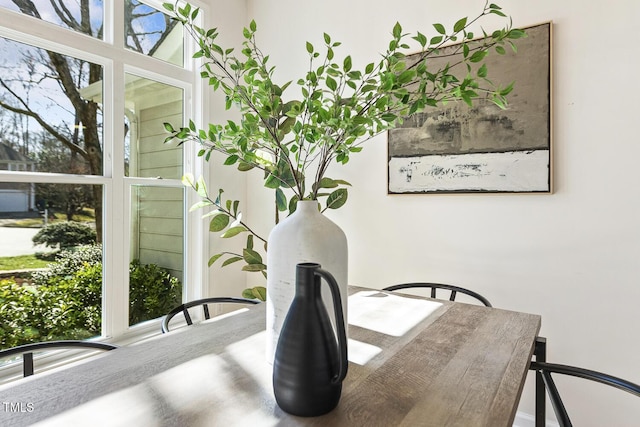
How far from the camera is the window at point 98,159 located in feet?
5.78

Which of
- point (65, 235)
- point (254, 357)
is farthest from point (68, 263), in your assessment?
→ point (254, 357)

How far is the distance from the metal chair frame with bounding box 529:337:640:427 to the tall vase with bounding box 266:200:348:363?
565 millimetres

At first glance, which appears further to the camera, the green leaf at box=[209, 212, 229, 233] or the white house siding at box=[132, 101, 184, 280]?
the white house siding at box=[132, 101, 184, 280]

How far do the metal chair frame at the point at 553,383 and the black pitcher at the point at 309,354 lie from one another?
1.95 ft

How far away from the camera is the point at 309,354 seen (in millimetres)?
701

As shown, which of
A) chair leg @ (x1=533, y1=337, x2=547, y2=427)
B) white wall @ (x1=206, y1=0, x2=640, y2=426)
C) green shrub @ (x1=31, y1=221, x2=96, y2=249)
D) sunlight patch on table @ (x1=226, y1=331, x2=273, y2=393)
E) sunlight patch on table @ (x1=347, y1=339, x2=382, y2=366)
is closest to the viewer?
sunlight patch on table @ (x1=226, y1=331, x2=273, y2=393)

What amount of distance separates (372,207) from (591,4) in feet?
4.71

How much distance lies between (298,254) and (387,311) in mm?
686

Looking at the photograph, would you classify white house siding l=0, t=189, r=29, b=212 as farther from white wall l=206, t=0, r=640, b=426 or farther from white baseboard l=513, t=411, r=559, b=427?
white baseboard l=513, t=411, r=559, b=427

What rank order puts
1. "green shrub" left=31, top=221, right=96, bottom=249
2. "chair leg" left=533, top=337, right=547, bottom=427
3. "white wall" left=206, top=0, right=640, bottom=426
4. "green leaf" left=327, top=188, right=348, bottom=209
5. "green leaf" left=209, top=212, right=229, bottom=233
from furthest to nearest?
"green leaf" left=209, top=212, right=229, bottom=233
"green shrub" left=31, top=221, right=96, bottom=249
"white wall" left=206, top=0, right=640, bottom=426
"chair leg" left=533, top=337, right=547, bottom=427
"green leaf" left=327, top=188, right=348, bottom=209

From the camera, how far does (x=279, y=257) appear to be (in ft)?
2.98

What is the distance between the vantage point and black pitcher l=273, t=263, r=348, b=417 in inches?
27.6

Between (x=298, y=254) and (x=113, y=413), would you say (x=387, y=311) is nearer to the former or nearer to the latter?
(x=298, y=254)

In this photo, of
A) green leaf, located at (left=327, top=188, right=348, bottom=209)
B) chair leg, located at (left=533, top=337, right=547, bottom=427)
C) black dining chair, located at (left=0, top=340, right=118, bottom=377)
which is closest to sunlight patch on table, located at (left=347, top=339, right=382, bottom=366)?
green leaf, located at (left=327, top=188, right=348, bottom=209)
